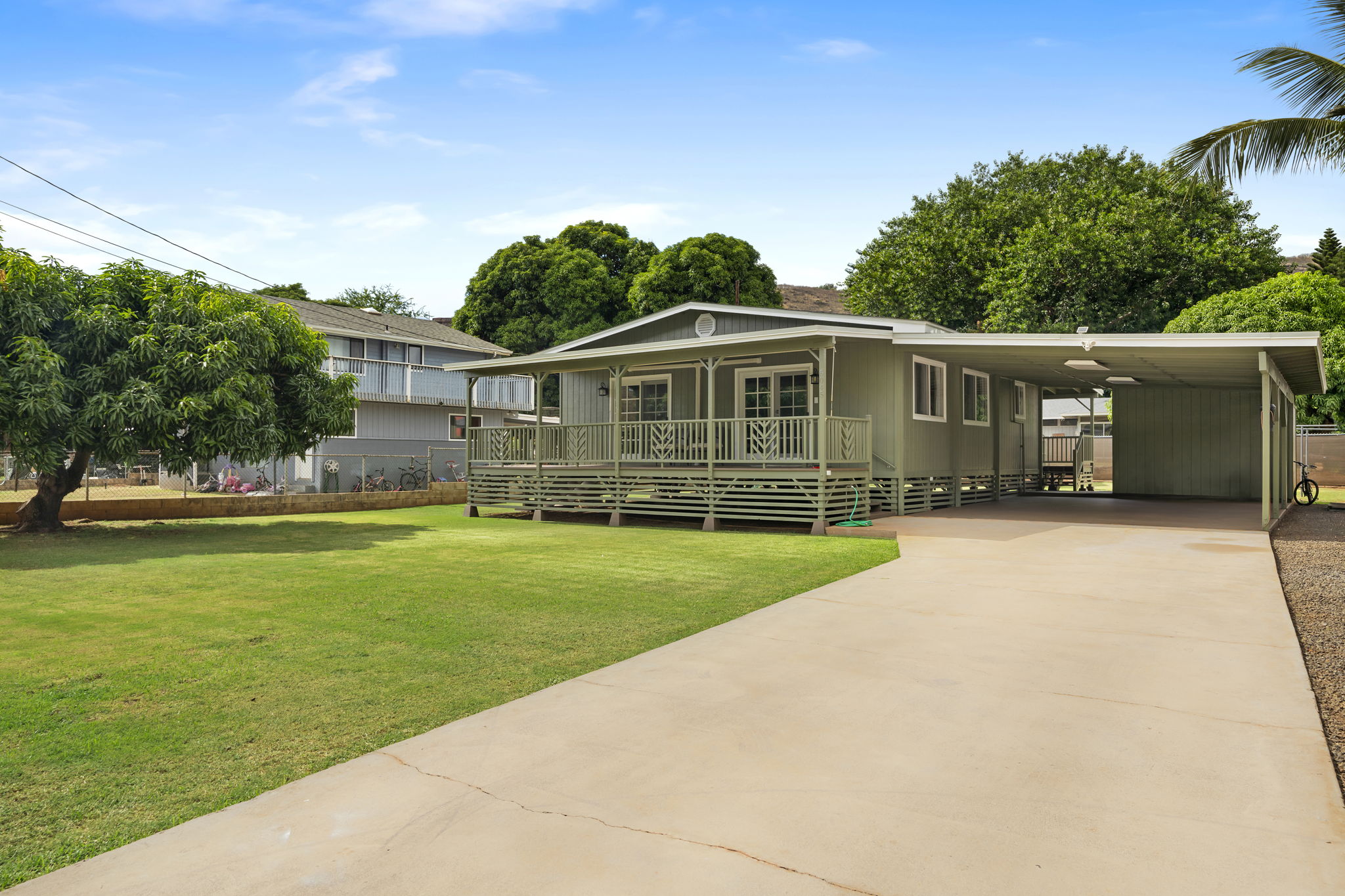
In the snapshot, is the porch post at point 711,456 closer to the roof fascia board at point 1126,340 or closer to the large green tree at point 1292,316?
the roof fascia board at point 1126,340

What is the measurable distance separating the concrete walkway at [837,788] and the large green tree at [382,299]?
55590mm

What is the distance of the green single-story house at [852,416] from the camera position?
1283cm

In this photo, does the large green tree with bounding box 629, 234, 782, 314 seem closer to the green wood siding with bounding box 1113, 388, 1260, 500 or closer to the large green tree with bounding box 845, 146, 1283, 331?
the large green tree with bounding box 845, 146, 1283, 331

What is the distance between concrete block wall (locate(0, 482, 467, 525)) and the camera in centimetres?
1443

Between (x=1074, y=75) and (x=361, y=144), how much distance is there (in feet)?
60.4

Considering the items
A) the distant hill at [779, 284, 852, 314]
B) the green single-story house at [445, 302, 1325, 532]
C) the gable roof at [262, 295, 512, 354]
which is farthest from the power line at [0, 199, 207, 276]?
the distant hill at [779, 284, 852, 314]

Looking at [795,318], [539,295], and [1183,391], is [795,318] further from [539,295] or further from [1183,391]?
[539,295]

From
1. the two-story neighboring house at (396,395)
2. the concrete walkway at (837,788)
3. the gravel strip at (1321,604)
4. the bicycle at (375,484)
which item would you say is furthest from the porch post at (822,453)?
the bicycle at (375,484)

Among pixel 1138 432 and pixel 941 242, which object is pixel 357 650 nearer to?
pixel 1138 432

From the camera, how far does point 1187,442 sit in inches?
742

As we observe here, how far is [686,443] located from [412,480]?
12.0m

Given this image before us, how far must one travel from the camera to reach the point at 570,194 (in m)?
36.0

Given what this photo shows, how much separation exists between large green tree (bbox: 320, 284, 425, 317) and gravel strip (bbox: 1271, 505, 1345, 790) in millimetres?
53056

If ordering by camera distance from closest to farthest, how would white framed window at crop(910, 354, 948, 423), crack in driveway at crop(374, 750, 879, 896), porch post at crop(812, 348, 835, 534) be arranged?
crack in driveway at crop(374, 750, 879, 896)
porch post at crop(812, 348, 835, 534)
white framed window at crop(910, 354, 948, 423)
